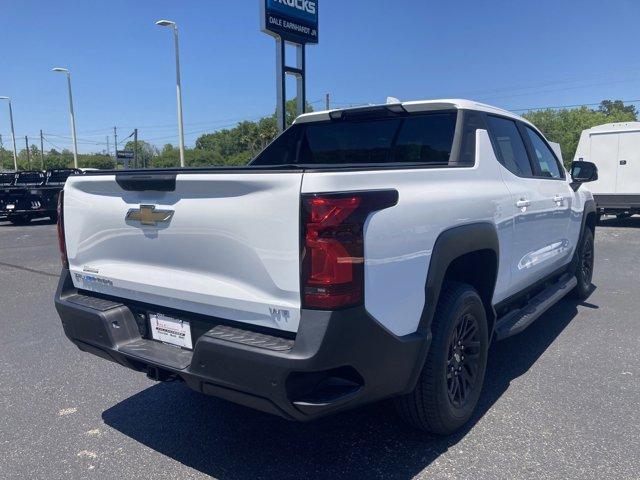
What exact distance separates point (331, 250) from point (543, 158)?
337 centimetres

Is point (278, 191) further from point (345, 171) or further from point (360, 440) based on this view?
point (360, 440)

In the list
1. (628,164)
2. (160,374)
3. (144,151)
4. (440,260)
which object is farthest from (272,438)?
(144,151)

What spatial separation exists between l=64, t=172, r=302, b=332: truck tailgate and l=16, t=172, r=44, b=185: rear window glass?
15932 millimetres

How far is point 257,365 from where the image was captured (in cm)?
229

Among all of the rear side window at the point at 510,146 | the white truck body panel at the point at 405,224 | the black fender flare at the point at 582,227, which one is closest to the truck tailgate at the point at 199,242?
the white truck body panel at the point at 405,224

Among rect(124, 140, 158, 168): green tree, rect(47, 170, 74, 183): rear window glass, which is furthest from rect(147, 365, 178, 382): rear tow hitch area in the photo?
rect(124, 140, 158, 168): green tree

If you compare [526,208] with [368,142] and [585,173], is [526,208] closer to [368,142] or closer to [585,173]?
[368,142]

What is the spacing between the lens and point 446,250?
2.76 m

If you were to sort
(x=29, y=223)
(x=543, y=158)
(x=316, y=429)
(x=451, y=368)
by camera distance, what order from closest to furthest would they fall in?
(x=451, y=368) → (x=316, y=429) → (x=543, y=158) → (x=29, y=223)

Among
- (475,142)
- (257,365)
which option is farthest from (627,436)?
(257,365)

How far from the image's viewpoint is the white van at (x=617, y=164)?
45.0 feet

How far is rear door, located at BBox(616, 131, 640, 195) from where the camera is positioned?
1366cm

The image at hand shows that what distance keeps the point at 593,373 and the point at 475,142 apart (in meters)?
2.00

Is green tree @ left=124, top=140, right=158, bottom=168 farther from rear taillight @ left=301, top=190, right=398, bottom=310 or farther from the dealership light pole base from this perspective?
rear taillight @ left=301, top=190, right=398, bottom=310
